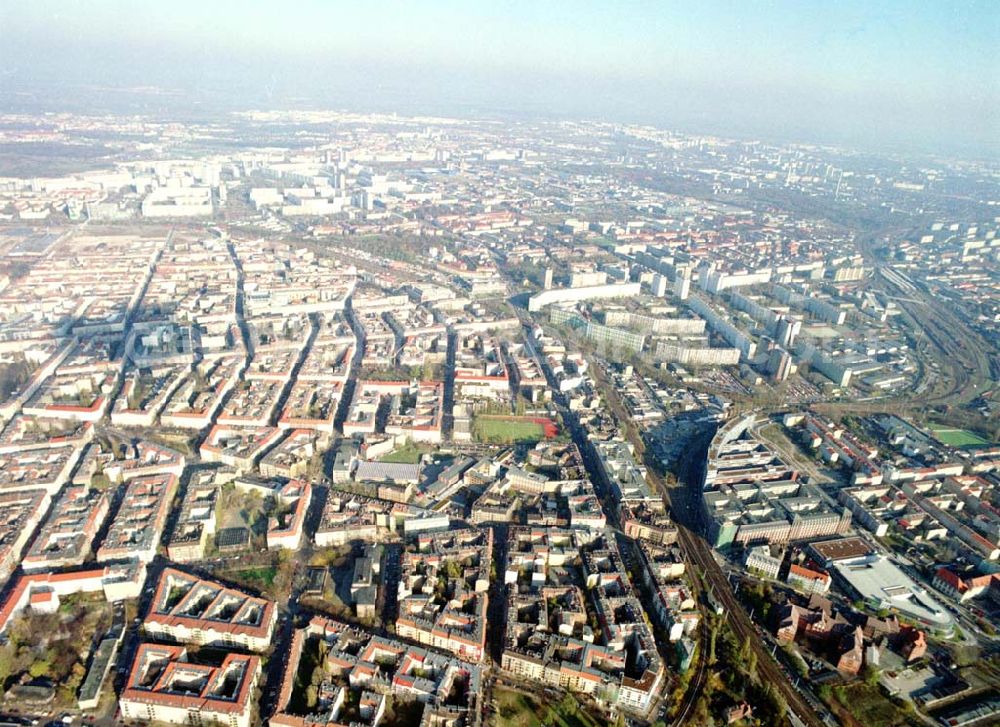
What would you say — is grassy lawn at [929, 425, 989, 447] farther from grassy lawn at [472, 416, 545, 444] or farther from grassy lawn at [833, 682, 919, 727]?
grassy lawn at [472, 416, 545, 444]

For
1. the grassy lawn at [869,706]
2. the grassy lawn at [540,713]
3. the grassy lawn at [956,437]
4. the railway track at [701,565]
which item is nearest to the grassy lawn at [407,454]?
the railway track at [701,565]

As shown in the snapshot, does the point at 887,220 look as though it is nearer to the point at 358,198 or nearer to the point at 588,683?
the point at 358,198

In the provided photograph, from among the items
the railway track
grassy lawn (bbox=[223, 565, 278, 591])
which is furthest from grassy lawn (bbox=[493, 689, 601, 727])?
grassy lawn (bbox=[223, 565, 278, 591])

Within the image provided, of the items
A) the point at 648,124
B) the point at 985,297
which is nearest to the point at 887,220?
the point at 985,297

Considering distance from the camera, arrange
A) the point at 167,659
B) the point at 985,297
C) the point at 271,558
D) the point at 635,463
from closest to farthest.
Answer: the point at 167,659, the point at 271,558, the point at 635,463, the point at 985,297

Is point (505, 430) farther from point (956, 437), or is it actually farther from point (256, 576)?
point (956, 437)
